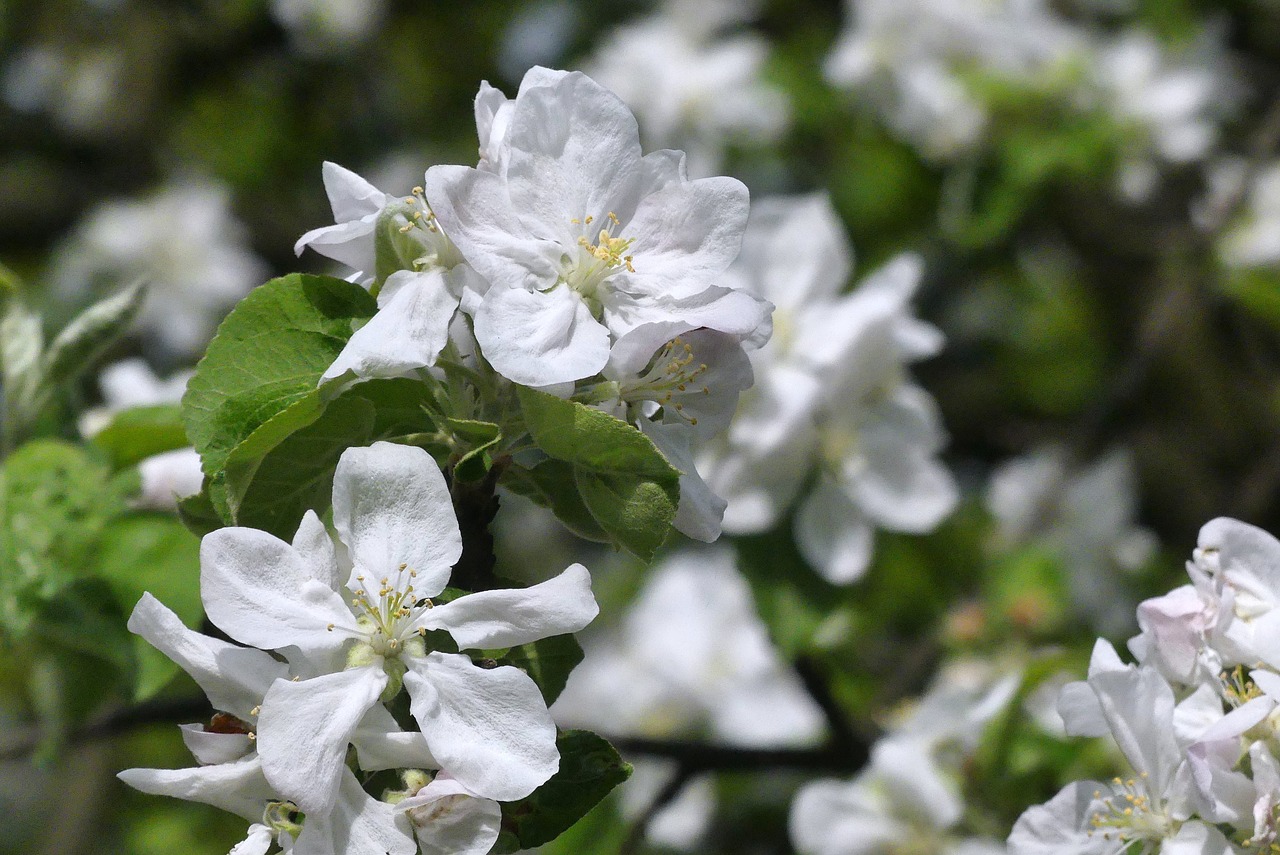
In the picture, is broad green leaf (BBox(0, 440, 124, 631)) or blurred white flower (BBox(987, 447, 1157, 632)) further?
blurred white flower (BBox(987, 447, 1157, 632))

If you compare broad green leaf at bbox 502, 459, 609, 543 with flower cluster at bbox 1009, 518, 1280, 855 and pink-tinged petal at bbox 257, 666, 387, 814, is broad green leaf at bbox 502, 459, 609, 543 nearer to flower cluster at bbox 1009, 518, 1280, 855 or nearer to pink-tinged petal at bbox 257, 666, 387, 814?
pink-tinged petal at bbox 257, 666, 387, 814

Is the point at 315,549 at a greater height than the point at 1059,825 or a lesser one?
greater

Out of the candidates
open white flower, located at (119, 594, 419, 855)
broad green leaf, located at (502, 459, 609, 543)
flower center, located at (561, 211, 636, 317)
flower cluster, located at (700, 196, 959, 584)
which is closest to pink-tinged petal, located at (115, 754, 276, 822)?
open white flower, located at (119, 594, 419, 855)

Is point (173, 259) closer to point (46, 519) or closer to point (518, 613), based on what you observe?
point (46, 519)

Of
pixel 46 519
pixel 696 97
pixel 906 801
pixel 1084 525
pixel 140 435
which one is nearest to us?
pixel 46 519

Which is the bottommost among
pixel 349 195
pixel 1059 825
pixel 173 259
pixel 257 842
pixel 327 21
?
pixel 173 259

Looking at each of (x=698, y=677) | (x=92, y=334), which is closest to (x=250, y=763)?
(x=92, y=334)

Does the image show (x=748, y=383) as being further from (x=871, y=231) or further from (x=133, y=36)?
(x=133, y=36)
